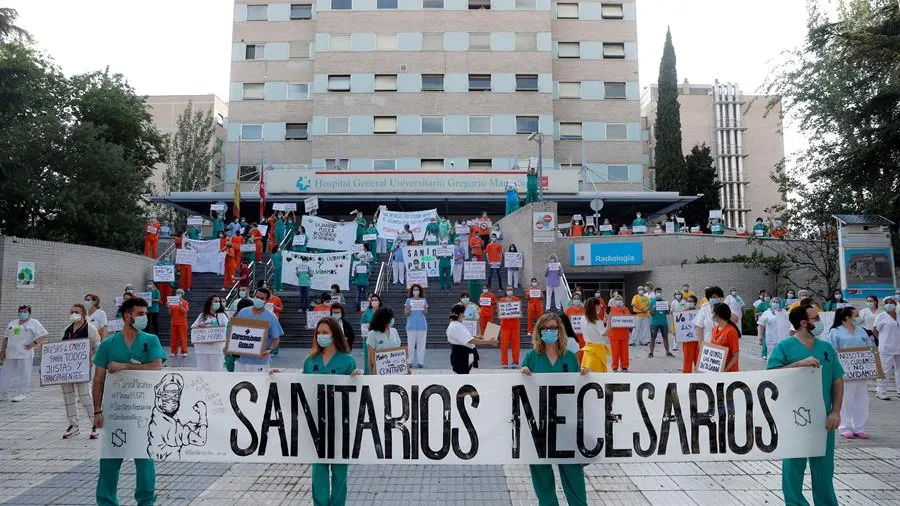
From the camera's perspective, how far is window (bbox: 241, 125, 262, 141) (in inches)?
1751

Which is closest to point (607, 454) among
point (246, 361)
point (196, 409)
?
point (196, 409)

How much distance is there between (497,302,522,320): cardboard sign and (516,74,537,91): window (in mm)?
30552

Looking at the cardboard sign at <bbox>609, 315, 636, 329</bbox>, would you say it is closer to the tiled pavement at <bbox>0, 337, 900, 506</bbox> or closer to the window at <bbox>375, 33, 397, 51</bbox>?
the tiled pavement at <bbox>0, 337, 900, 506</bbox>

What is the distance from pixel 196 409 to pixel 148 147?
44.3m

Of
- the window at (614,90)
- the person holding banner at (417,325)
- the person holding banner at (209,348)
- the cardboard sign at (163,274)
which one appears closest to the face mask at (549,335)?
the person holding banner at (209,348)

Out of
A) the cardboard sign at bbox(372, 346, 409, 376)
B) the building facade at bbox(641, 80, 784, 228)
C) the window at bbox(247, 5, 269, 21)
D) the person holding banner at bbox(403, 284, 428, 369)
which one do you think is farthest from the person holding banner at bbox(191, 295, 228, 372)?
the building facade at bbox(641, 80, 784, 228)

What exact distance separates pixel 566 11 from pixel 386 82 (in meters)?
14.0

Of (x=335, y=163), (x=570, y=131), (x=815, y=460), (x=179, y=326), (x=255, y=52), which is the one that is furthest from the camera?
(x=255, y=52)

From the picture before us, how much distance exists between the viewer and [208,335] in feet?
36.8

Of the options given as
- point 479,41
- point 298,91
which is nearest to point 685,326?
point 479,41

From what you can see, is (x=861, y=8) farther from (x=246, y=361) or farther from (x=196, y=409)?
(x=196, y=409)

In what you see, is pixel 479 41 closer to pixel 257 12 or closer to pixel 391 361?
pixel 257 12

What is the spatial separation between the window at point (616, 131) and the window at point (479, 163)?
8.56 meters

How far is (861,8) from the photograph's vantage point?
20.4 m
